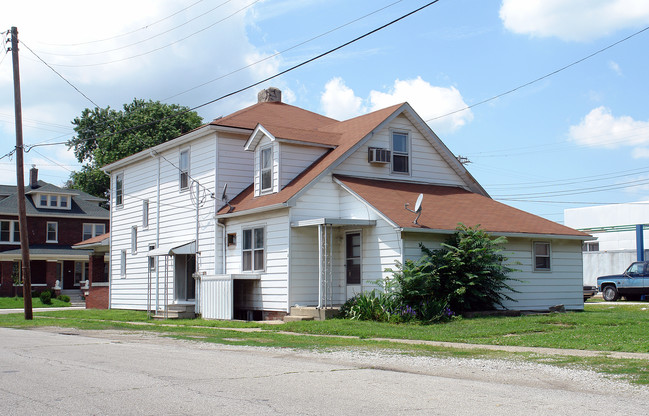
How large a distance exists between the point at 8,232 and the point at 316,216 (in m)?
38.4

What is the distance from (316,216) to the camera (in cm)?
2144

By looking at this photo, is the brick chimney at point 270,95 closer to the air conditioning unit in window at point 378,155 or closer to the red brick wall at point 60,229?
the air conditioning unit in window at point 378,155

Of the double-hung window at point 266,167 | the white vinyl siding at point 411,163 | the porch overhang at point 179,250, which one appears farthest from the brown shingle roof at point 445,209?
the porch overhang at point 179,250

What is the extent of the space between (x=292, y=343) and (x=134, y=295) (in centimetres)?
1779

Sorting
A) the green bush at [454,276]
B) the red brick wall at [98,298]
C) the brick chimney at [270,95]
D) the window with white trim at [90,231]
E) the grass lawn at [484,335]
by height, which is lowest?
the red brick wall at [98,298]

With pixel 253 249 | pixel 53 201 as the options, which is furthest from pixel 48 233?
pixel 253 249

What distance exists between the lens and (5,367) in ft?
35.1

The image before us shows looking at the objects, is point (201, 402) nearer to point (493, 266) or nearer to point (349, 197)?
point (493, 266)

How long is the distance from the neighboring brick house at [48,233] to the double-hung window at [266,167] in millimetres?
31958

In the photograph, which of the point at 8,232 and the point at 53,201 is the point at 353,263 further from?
the point at 53,201

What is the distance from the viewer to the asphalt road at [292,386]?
7281mm

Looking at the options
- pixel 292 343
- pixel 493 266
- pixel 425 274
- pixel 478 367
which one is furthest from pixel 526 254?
pixel 478 367

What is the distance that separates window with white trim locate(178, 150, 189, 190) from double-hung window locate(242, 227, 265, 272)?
4725 millimetres

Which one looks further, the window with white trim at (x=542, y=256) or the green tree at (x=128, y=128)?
the green tree at (x=128, y=128)
